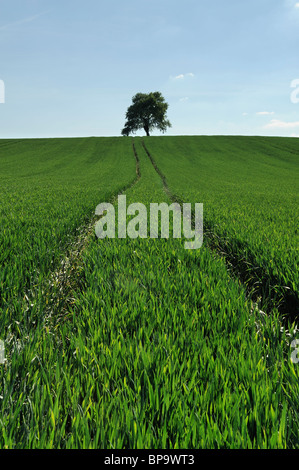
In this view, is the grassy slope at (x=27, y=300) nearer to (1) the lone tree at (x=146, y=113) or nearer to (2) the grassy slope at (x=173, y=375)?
(2) the grassy slope at (x=173, y=375)

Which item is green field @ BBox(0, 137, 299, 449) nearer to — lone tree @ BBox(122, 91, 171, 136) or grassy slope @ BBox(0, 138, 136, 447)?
grassy slope @ BBox(0, 138, 136, 447)

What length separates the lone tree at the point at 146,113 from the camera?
69.8 meters

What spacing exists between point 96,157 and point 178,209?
108ft

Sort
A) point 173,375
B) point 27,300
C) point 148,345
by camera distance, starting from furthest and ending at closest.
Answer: point 27,300 < point 148,345 < point 173,375

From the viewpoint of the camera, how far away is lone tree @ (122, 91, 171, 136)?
6975cm

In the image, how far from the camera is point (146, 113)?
70.9 metres

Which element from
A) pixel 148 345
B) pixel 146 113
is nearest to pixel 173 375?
pixel 148 345

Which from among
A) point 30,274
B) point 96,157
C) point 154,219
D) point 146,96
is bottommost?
point 30,274

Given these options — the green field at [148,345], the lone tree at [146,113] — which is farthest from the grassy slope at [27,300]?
the lone tree at [146,113]

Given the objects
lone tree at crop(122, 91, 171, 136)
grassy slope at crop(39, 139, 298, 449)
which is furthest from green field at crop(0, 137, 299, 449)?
lone tree at crop(122, 91, 171, 136)

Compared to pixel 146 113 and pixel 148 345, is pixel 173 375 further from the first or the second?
pixel 146 113
